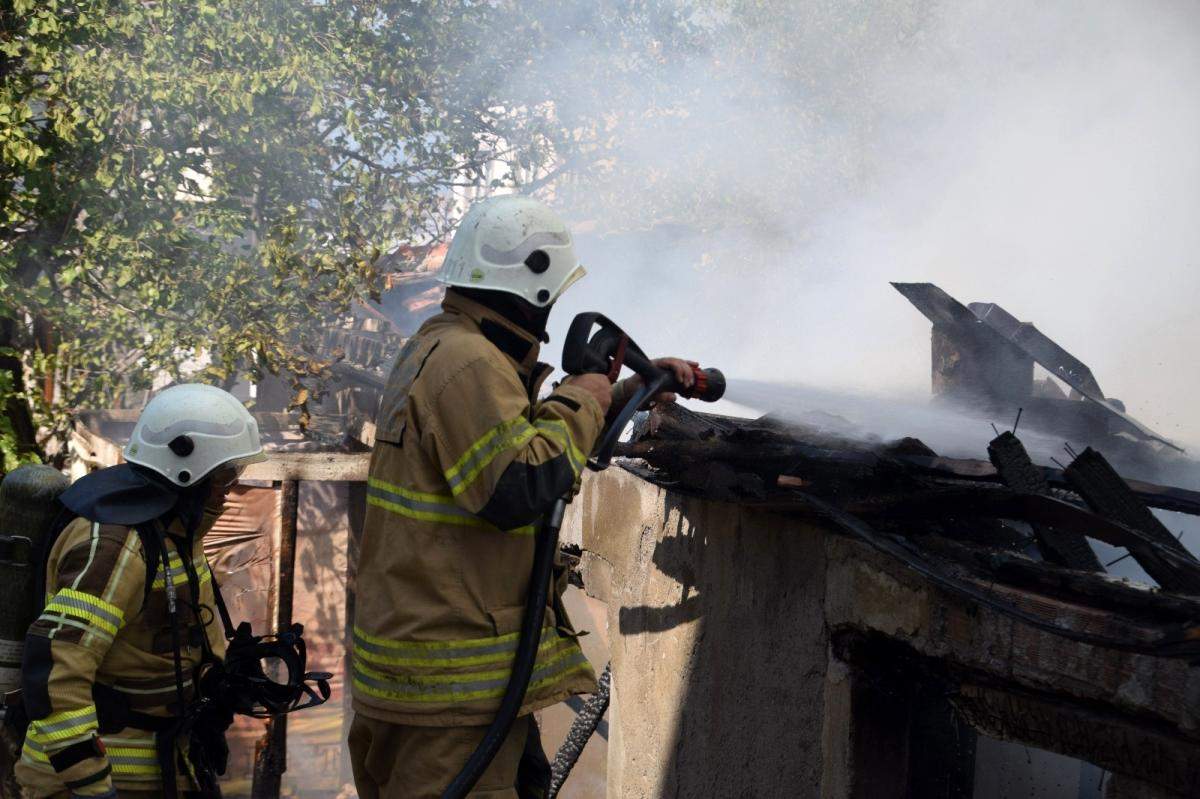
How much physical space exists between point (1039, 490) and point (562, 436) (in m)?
1.06

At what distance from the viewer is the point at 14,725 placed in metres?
2.71

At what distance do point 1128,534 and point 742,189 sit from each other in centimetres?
958

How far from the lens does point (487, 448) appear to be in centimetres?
212

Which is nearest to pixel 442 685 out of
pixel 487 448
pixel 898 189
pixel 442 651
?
pixel 442 651

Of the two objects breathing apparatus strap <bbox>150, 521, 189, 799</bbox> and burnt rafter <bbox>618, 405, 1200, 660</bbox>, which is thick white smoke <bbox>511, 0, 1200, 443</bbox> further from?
breathing apparatus strap <bbox>150, 521, 189, 799</bbox>

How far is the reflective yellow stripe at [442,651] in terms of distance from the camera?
224 cm

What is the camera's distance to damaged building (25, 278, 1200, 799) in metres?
1.95

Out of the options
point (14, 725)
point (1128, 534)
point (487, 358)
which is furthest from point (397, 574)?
point (1128, 534)

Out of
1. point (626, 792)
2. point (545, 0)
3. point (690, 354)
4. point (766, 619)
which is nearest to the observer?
point (766, 619)

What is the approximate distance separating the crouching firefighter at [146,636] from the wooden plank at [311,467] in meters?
2.57

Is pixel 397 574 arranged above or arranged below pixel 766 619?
above

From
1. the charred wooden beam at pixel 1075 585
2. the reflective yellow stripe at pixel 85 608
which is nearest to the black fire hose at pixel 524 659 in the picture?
the charred wooden beam at pixel 1075 585

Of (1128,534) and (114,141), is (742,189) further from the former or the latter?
(1128,534)

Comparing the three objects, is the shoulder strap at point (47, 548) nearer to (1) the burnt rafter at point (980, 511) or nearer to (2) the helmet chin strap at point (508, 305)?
(2) the helmet chin strap at point (508, 305)
